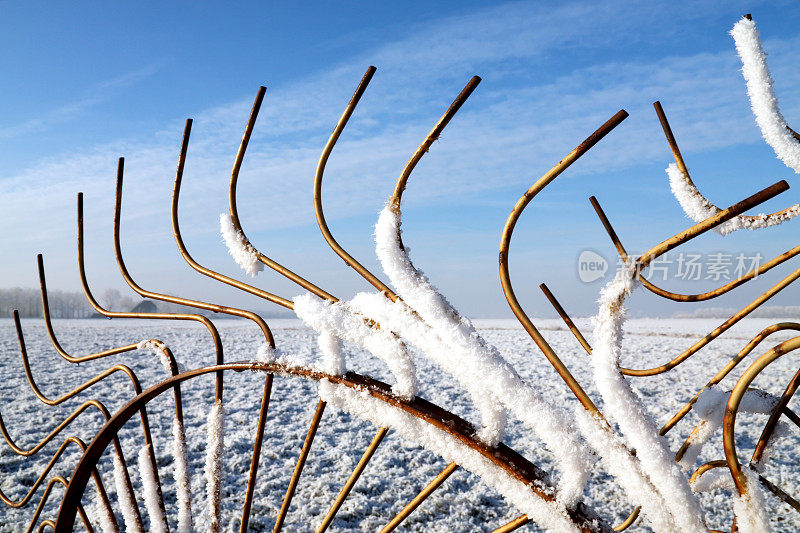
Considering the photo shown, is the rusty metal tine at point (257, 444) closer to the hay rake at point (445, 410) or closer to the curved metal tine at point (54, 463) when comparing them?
the hay rake at point (445, 410)

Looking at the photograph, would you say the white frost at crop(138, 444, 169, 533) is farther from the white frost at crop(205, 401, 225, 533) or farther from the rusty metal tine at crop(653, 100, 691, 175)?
the rusty metal tine at crop(653, 100, 691, 175)

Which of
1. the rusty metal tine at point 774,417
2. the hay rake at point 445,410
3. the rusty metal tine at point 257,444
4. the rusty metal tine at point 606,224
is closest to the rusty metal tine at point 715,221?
the hay rake at point 445,410

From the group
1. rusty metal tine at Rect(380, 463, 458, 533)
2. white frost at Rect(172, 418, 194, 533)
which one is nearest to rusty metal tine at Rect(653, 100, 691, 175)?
rusty metal tine at Rect(380, 463, 458, 533)

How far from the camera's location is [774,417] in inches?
24.1

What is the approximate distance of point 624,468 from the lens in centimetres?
56

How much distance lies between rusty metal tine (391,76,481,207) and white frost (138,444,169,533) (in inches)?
28.6

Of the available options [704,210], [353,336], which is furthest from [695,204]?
[353,336]

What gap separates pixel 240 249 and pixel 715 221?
590 mm

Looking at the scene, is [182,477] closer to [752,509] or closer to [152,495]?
[152,495]

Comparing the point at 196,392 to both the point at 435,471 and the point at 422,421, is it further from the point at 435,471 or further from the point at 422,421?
the point at 422,421

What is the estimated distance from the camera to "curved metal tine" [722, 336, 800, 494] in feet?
1.72

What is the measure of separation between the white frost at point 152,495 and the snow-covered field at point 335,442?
73 cm

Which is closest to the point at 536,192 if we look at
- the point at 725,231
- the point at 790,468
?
the point at 725,231

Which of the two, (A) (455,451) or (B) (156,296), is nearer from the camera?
(A) (455,451)
